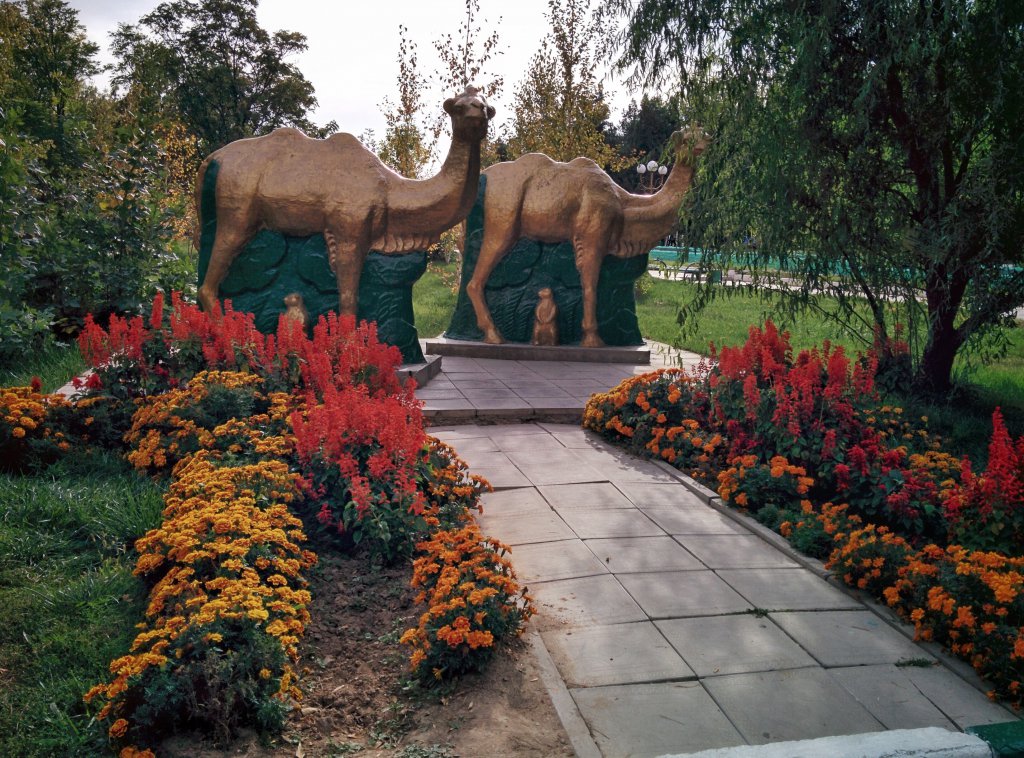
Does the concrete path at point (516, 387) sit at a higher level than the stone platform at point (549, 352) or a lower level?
lower

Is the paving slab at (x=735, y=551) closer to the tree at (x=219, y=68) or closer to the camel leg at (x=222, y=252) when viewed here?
the camel leg at (x=222, y=252)

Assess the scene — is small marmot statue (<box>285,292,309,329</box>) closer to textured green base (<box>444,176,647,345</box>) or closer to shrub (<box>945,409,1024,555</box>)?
textured green base (<box>444,176,647,345</box>)

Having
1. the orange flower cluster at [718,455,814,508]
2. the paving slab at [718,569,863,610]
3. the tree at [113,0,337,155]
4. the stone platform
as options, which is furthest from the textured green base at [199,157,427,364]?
the tree at [113,0,337,155]

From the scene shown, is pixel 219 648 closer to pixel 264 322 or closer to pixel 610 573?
pixel 610 573

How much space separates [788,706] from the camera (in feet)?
9.27

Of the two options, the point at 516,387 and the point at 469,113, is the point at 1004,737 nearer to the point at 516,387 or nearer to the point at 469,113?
the point at 516,387

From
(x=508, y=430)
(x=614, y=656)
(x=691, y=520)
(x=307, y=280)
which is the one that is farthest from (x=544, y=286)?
(x=614, y=656)

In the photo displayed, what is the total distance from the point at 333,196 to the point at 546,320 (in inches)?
123

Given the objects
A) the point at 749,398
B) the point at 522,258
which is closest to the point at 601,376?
the point at 522,258

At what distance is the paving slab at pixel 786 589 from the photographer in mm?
3643

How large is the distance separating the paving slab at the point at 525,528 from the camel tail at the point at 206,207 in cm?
497

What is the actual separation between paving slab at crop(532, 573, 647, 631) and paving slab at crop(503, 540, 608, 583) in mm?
66

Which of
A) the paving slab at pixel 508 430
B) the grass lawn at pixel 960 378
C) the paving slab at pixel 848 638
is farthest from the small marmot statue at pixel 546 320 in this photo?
the paving slab at pixel 848 638

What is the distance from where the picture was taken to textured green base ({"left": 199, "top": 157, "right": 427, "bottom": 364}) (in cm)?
818
